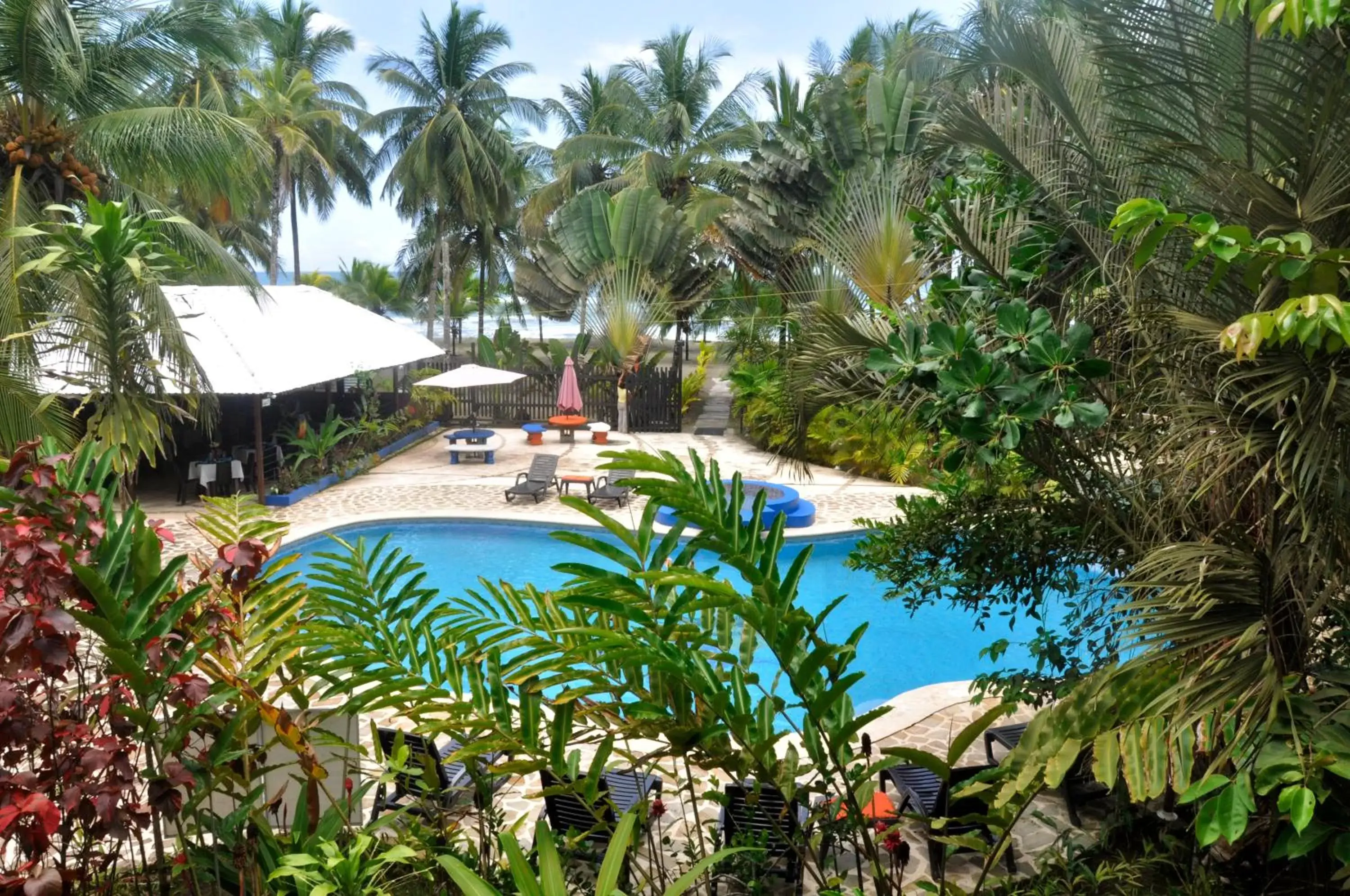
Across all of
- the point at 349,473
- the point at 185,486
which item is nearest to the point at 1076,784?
the point at 185,486

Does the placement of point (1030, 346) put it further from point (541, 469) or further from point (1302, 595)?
Answer: point (541, 469)

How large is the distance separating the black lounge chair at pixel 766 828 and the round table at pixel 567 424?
15.0 meters

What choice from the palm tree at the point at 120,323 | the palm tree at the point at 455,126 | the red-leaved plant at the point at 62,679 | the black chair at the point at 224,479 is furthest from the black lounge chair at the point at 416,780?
the palm tree at the point at 455,126

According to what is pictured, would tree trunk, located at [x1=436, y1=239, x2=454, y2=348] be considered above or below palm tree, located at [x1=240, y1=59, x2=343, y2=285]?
below

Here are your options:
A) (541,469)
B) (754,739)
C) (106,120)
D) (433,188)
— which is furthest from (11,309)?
(433,188)

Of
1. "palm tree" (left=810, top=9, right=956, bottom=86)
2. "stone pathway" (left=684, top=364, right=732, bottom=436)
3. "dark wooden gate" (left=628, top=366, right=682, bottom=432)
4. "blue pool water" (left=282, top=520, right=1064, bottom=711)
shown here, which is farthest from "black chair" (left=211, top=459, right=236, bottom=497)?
"palm tree" (left=810, top=9, right=956, bottom=86)

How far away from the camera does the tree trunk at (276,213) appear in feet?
100

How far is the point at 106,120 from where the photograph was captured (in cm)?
865

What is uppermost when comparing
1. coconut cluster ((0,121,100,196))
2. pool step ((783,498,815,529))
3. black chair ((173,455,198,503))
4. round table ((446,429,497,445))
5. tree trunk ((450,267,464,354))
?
tree trunk ((450,267,464,354))

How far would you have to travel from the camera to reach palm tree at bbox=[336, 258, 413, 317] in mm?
47250

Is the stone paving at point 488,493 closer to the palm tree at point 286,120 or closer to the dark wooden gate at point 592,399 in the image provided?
the dark wooden gate at point 592,399

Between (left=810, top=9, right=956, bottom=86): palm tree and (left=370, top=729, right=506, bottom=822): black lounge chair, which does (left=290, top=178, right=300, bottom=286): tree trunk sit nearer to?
(left=810, top=9, right=956, bottom=86): palm tree

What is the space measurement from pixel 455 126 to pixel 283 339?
1368cm

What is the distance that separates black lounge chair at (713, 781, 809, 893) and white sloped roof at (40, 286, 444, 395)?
921 centimetres
